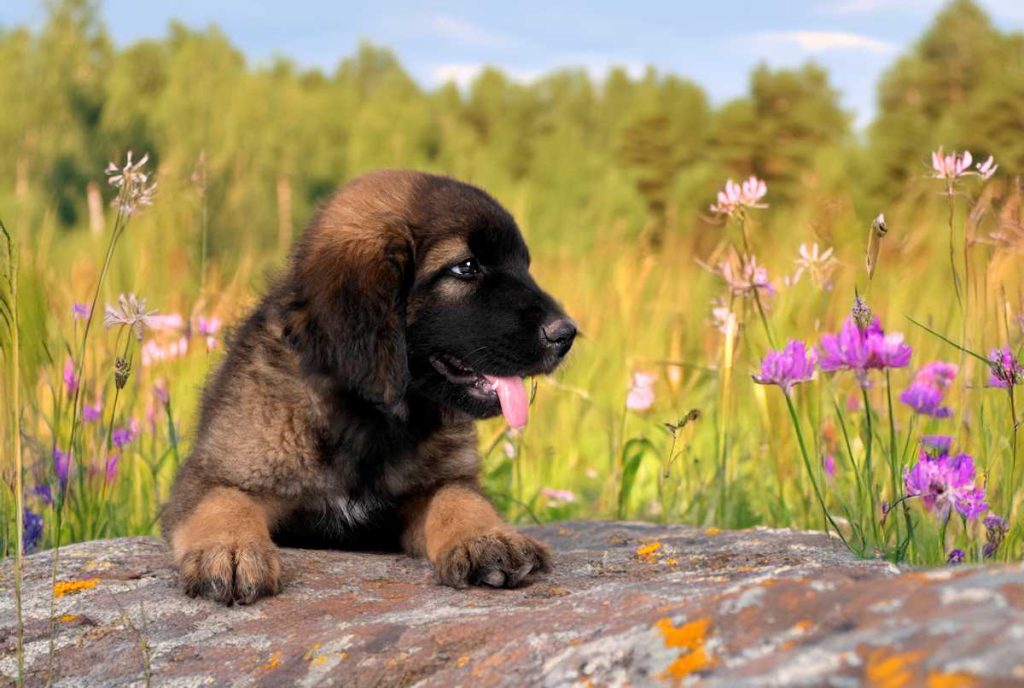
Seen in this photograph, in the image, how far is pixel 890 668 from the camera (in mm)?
1049

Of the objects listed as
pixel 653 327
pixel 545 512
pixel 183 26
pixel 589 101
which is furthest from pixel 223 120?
pixel 589 101

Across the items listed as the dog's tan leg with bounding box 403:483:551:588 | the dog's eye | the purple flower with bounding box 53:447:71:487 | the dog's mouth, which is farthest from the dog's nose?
the purple flower with bounding box 53:447:71:487

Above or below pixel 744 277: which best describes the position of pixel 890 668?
below

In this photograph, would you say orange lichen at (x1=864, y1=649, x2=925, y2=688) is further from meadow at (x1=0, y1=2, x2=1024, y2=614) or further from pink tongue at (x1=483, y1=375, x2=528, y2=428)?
pink tongue at (x1=483, y1=375, x2=528, y2=428)

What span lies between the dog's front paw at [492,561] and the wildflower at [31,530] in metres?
1.54

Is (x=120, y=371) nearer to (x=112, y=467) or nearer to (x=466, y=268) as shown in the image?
(x=466, y=268)

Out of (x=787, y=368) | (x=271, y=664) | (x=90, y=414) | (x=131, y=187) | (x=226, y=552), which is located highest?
(x=131, y=187)

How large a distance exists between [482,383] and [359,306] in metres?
0.44

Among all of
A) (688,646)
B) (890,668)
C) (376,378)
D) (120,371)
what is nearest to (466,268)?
(376,378)

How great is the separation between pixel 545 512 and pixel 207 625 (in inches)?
96.5

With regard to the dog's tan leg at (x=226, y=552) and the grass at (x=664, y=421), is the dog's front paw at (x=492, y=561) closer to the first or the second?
the dog's tan leg at (x=226, y=552)

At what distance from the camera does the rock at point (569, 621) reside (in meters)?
1.12

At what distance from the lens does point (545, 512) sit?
4.56m

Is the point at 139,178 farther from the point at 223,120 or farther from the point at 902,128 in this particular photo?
the point at 223,120
